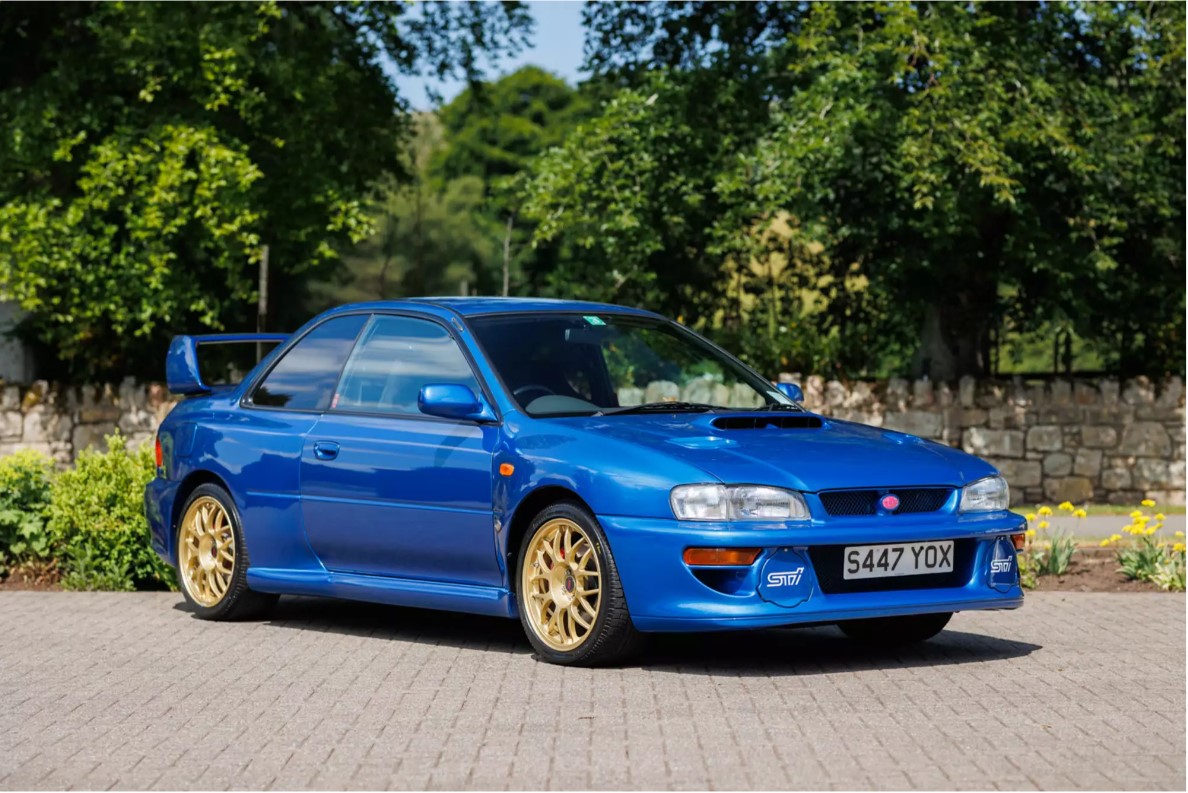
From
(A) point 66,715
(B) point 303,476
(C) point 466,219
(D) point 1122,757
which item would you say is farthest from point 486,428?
(C) point 466,219

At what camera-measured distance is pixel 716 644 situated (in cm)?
959

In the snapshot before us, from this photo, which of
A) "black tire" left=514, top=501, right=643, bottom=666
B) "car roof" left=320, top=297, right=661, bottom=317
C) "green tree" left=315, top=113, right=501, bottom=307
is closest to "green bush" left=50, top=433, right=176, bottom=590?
"car roof" left=320, top=297, right=661, bottom=317

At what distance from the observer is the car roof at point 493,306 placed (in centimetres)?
980

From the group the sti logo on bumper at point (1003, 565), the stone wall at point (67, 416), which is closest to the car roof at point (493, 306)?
the sti logo on bumper at point (1003, 565)

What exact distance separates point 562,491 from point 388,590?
1.34 m

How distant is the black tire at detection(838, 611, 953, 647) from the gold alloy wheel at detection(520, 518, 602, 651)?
148 centimetres

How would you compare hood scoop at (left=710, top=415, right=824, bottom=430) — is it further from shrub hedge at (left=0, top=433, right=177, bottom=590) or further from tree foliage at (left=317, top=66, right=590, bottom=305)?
tree foliage at (left=317, top=66, right=590, bottom=305)

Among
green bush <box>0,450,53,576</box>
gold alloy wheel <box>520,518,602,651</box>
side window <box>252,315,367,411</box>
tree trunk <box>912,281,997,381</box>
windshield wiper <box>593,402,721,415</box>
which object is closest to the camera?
gold alloy wheel <box>520,518,602,651</box>

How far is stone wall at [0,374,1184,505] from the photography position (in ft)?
73.3

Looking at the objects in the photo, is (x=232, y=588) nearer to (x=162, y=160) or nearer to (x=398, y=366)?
(x=398, y=366)

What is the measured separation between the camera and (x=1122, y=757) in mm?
6488

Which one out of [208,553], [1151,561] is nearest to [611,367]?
[208,553]

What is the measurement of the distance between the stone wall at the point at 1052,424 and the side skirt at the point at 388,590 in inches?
505

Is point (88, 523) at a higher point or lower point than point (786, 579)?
lower
